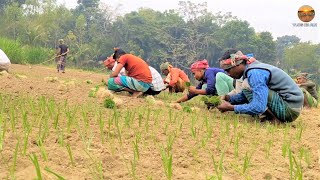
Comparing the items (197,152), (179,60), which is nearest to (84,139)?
(197,152)

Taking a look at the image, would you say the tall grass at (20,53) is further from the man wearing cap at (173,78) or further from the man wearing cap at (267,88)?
the man wearing cap at (267,88)

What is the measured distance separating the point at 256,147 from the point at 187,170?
0.94 m

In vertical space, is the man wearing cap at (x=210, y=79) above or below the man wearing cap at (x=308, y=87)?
above

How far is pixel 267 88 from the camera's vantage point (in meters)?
4.36

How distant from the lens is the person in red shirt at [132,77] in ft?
22.4

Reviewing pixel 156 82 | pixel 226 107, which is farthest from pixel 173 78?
pixel 226 107

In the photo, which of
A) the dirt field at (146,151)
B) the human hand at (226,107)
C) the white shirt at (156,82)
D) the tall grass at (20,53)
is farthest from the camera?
the tall grass at (20,53)

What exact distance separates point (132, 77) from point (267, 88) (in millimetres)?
3007

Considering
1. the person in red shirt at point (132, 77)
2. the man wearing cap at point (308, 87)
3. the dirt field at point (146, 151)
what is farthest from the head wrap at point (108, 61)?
the dirt field at point (146, 151)

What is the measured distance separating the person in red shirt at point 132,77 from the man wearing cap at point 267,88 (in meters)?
2.45

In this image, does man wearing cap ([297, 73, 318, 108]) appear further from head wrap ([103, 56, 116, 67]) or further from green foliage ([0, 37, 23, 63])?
green foliage ([0, 37, 23, 63])

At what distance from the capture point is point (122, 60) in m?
6.73

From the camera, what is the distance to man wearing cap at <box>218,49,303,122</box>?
14.3 ft

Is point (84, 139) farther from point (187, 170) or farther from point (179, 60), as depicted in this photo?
point (179, 60)
